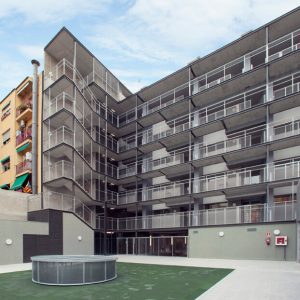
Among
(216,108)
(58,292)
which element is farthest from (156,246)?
(58,292)

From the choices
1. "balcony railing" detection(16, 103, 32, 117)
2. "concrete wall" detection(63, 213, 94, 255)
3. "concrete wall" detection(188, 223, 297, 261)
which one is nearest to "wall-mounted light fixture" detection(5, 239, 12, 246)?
"concrete wall" detection(63, 213, 94, 255)

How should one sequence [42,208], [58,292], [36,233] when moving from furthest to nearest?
[42,208] → [36,233] → [58,292]

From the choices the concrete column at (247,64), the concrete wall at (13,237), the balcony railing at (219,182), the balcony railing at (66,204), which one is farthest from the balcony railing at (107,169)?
the concrete column at (247,64)

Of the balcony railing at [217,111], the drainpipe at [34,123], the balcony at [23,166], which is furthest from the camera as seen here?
the balcony at [23,166]

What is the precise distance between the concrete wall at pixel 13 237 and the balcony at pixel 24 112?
45.9 ft

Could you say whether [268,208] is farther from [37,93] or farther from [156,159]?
[37,93]

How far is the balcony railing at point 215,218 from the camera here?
22417 mm

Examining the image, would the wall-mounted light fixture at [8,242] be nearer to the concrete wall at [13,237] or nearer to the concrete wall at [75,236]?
the concrete wall at [13,237]

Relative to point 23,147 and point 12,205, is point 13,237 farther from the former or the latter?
point 23,147

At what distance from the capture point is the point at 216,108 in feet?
96.5

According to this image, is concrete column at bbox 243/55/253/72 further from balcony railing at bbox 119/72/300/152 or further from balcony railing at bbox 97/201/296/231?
balcony railing at bbox 97/201/296/231

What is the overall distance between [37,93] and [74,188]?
10.4 m

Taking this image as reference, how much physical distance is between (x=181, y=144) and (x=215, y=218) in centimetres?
886

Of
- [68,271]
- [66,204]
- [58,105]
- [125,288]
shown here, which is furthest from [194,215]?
[68,271]
